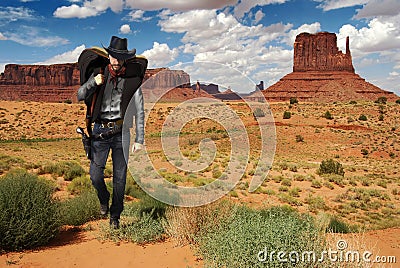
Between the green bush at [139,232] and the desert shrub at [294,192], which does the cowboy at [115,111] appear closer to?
the green bush at [139,232]

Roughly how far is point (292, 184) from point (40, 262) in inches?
548

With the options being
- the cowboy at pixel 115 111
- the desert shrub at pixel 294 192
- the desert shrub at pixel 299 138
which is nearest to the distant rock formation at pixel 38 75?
the desert shrub at pixel 299 138

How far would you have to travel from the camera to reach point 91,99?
4.98 meters

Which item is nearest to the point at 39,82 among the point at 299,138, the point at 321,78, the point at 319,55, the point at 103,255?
the point at 321,78

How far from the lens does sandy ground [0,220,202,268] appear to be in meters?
4.47

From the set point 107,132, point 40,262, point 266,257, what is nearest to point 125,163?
point 107,132

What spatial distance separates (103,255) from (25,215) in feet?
4.34

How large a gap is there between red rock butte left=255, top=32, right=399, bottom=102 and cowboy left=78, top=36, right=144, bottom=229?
318 feet

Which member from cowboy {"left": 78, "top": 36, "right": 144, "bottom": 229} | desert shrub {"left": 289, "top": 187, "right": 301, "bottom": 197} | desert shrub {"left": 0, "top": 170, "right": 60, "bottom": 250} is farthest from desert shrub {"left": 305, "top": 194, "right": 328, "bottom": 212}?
desert shrub {"left": 0, "top": 170, "right": 60, "bottom": 250}

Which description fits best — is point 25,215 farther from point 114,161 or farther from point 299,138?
point 299,138

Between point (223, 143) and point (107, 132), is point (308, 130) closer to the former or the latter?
point (223, 143)

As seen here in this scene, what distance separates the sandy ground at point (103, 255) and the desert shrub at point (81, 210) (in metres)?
0.93

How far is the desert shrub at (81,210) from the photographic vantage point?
6.25 m

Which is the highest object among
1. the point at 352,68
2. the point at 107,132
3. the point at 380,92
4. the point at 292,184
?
the point at 352,68
